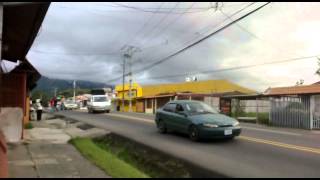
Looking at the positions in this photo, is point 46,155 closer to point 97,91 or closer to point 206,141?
point 206,141

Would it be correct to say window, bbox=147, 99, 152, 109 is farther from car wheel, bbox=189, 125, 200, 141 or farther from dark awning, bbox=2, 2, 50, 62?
dark awning, bbox=2, 2, 50, 62

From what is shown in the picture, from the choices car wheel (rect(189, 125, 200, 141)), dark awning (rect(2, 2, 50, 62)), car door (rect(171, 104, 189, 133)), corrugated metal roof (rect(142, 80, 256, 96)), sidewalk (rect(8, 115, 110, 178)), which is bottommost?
sidewalk (rect(8, 115, 110, 178))

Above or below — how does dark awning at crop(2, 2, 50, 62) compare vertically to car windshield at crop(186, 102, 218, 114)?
above

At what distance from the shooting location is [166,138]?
60.5ft

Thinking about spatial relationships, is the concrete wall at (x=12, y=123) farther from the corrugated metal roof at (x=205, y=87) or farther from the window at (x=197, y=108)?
the corrugated metal roof at (x=205, y=87)

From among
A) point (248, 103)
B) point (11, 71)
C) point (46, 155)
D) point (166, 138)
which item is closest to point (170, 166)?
point (46, 155)

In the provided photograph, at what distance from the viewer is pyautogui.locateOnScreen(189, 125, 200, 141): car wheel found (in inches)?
659

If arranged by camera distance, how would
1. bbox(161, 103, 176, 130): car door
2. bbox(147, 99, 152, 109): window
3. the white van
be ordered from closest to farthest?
bbox(161, 103, 176, 130): car door
the white van
bbox(147, 99, 152, 109): window

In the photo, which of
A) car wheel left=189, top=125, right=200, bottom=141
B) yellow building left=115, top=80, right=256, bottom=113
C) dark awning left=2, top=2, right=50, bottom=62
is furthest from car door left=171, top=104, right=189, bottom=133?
yellow building left=115, top=80, right=256, bottom=113

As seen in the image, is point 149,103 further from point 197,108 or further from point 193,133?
point 193,133

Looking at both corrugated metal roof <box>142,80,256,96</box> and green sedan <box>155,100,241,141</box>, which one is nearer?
green sedan <box>155,100,241,141</box>

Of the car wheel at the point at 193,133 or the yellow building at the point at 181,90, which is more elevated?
the yellow building at the point at 181,90

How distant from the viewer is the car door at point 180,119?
58.3 feet

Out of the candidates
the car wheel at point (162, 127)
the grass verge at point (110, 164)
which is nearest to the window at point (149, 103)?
the car wheel at point (162, 127)
